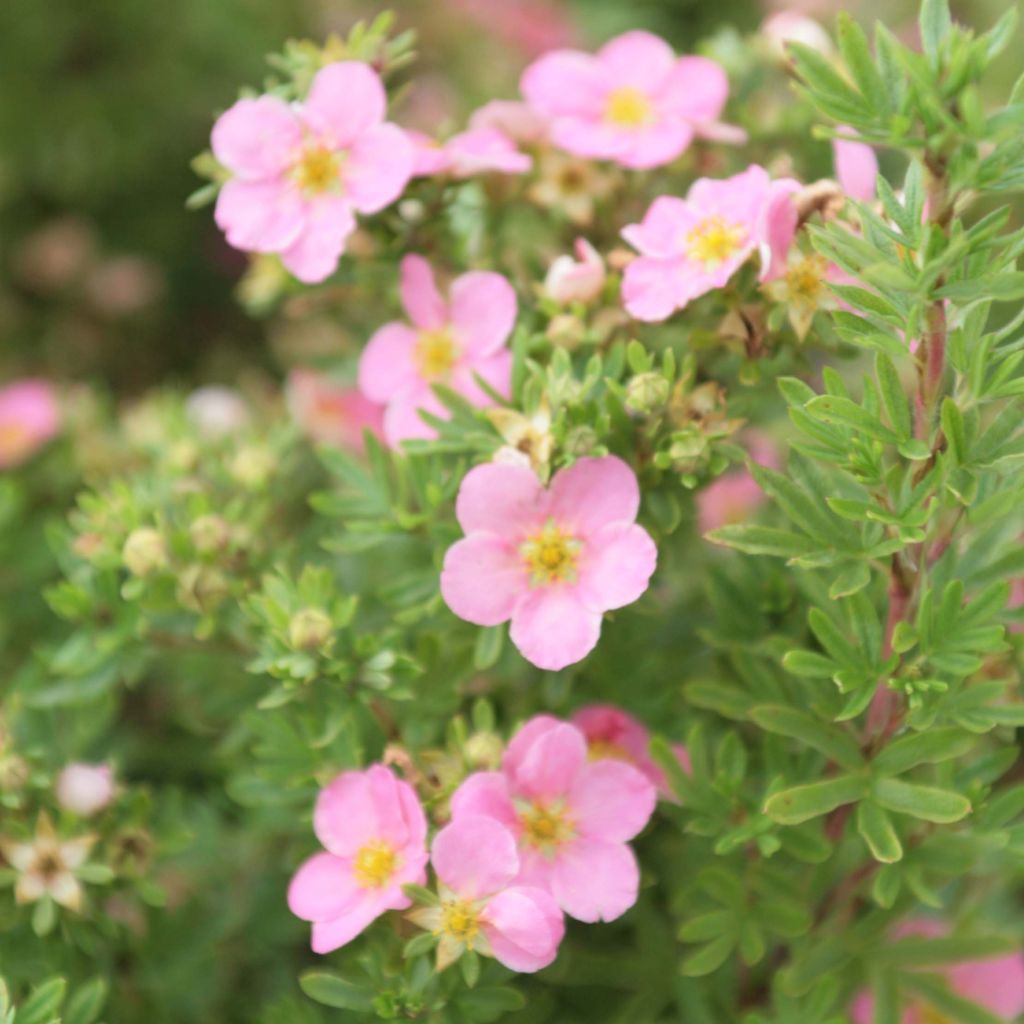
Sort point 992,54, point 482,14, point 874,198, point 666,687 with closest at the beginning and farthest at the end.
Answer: point 992,54 < point 874,198 < point 666,687 < point 482,14

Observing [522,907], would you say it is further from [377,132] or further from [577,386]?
[377,132]

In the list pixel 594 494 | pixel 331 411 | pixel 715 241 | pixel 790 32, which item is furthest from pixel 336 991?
pixel 790 32

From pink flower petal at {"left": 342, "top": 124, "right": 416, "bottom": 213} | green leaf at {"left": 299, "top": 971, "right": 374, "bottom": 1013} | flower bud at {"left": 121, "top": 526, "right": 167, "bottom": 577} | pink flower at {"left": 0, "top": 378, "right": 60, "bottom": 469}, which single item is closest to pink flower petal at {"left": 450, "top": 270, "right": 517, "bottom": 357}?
pink flower petal at {"left": 342, "top": 124, "right": 416, "bottom": 213}

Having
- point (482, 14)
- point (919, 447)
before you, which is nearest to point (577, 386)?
point (919, 447)

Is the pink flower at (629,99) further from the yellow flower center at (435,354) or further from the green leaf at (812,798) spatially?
the green leaf at (812,798)

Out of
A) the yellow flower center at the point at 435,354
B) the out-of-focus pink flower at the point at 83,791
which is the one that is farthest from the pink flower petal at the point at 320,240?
the out-of-focus pink flower at the point at 83,791

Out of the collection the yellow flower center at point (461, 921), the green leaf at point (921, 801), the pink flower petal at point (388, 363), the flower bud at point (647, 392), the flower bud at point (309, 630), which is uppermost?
the flower bud at point (647, 392)
